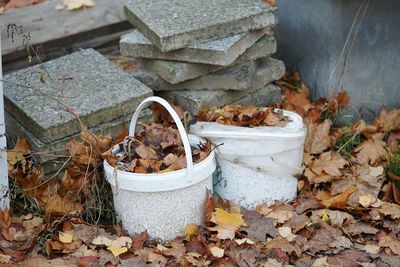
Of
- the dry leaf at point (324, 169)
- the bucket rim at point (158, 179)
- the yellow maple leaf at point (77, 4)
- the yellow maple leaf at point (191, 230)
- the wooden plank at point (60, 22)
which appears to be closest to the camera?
the bucket rim at point (158, 179)

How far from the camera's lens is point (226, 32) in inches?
174

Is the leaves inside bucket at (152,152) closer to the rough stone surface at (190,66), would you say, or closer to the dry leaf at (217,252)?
the dry leaf at (217,252)

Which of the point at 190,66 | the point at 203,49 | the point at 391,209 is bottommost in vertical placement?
the point at 391,209

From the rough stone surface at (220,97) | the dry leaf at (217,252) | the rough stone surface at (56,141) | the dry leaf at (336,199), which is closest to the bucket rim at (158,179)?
the dry leaf at (217,252)

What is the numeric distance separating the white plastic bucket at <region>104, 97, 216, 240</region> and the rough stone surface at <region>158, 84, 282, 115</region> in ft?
2.48

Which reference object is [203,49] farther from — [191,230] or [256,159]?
[191,230]

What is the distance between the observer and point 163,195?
142 inches

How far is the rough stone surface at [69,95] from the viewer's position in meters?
4.01

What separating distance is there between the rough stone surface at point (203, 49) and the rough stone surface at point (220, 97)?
0.23 meters

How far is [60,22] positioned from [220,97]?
1.49m

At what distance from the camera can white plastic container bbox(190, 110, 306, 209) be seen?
12.6 ft

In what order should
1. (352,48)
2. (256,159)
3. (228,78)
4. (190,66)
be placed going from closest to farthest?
(256,159) < (190,66) < (228,78) < (352,48)

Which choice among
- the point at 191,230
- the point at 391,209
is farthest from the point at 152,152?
the point at 391,209

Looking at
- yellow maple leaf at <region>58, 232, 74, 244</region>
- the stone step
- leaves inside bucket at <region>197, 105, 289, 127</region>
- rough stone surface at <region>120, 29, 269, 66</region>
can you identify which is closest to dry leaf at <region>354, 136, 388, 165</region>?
leaves inside bucket at <region>197, 105, 289, 127</region>
